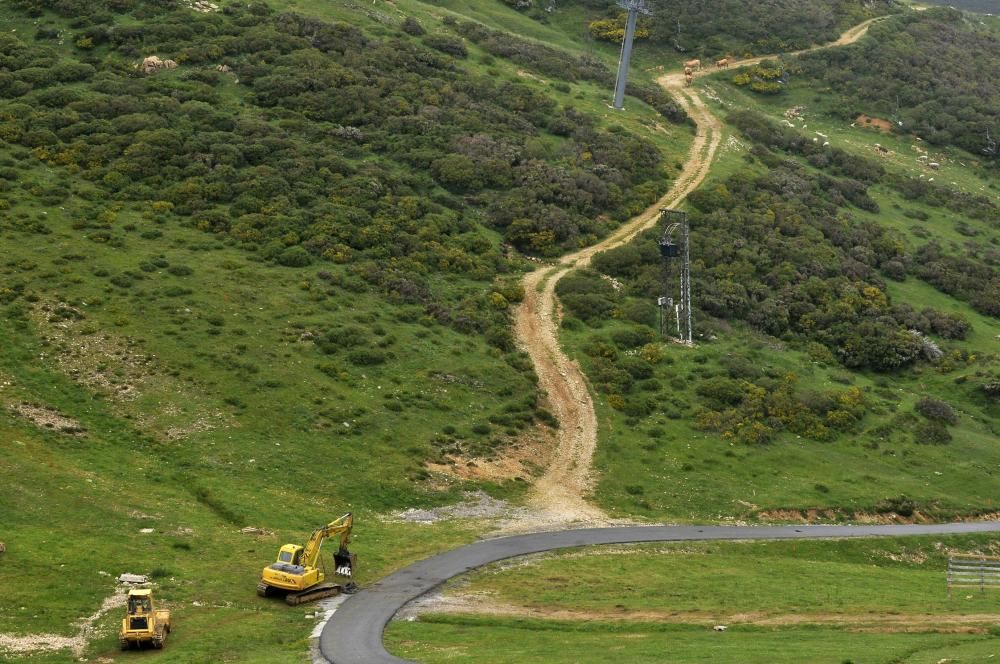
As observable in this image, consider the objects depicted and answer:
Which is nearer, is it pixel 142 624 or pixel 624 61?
pixel 142 624

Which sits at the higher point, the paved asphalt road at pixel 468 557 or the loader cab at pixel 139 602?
the loader cab at pixel 139 602

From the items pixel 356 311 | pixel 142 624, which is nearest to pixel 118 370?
pixel 356 311

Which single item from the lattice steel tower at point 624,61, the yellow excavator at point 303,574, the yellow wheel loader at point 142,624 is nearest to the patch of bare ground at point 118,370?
the yellow excavator at point 303,574

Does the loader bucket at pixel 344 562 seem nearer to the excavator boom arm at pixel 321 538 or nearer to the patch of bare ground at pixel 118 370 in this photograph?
the excavator boom arm at pixel 321 538

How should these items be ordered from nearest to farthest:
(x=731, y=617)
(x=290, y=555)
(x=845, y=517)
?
(x=731, y=617) < (x=290, y=555) < (x=845, y=517)

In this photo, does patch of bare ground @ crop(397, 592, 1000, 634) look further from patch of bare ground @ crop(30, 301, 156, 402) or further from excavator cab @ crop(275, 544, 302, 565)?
patch of bare ground @ crop(30, 301, 156, 402)

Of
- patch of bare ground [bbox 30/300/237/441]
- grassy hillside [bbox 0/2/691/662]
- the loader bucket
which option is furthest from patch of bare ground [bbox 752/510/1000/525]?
patch of bare ground [bbox 30/300/237/441]

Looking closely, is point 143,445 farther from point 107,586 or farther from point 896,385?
point 896,385

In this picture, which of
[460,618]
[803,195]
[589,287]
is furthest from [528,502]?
[803,195]

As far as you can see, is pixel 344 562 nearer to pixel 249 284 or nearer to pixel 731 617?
pixel 731 617
